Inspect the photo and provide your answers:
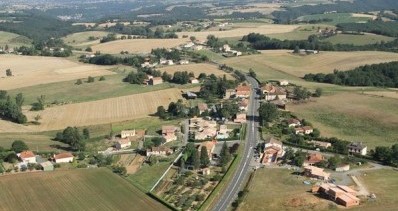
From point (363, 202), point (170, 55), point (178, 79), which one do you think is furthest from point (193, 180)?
point (170, 55)

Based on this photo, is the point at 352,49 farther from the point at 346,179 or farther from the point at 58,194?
the point at 58,194

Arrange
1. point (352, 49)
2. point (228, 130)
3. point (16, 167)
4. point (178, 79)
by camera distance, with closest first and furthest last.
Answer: point (16, 167) < point (228, 130) < point (178, 79) < point (352, 49)

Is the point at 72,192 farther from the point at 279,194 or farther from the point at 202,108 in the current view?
the point at 202,108

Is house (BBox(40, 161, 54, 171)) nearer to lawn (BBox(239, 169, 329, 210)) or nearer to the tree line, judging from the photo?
lawn (BBox(239, 169, 329, 210))

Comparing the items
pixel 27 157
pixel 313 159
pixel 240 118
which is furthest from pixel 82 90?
pixel 313 159

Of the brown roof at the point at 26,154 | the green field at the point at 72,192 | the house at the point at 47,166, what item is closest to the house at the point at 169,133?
the green field at the point at 72,192

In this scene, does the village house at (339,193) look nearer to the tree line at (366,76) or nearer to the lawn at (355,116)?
the lawn at (355,116)
